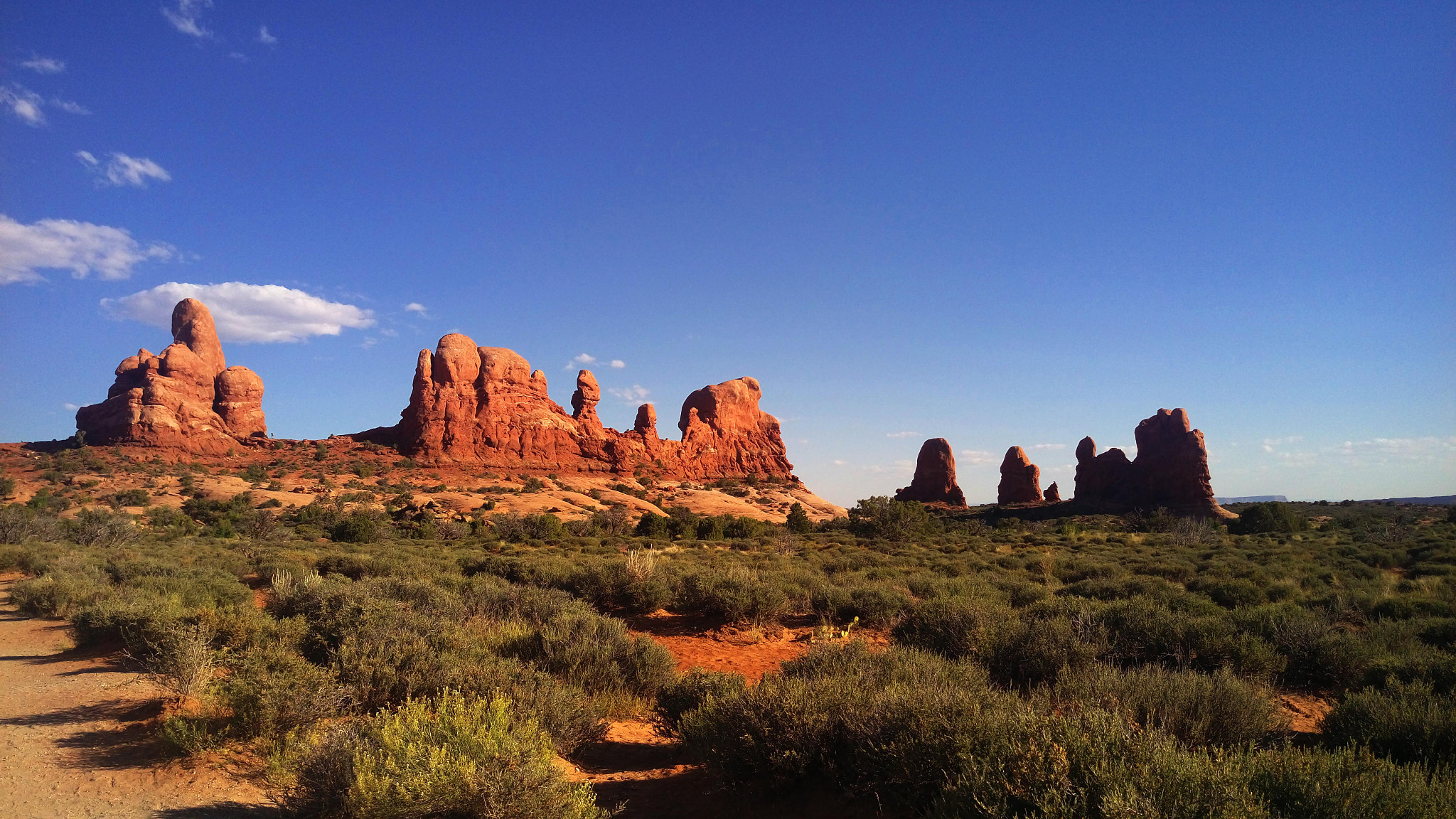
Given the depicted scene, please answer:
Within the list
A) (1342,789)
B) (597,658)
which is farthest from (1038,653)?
(597,658)

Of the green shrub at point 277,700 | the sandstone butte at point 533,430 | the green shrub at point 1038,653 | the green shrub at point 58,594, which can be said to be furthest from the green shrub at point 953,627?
the sandstone butte at point 533,430

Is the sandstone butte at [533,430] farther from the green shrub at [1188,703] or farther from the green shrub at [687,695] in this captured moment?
the green shrub at [1188,703]

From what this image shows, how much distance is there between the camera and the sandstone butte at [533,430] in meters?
61.7

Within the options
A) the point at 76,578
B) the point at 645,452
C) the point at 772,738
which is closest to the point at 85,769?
the point at 772,738

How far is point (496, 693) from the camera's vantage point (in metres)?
5.19

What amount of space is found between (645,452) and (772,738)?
68.5m

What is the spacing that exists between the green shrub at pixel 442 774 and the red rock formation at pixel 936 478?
230ft

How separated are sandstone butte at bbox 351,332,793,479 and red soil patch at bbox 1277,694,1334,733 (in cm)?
6058

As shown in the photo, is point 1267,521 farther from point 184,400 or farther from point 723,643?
point 184,400

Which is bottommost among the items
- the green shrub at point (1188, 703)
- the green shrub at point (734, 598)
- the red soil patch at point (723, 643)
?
the red soil patch at point (723, 643)

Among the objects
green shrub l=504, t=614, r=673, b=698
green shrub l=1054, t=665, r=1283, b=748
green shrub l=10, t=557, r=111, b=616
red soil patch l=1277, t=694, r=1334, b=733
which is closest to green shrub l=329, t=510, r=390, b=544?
green shrub l=10, t=557, r=111, b=616

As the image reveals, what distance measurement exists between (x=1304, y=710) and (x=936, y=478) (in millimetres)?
66674

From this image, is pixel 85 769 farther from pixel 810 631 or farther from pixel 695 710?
pixel 810 631

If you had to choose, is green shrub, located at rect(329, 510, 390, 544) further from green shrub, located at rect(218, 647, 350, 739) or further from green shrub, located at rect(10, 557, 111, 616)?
green shrub, located at rect(218, 647, 350, 739)
